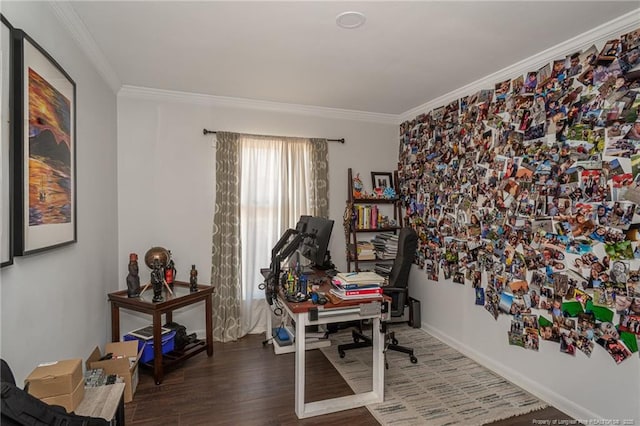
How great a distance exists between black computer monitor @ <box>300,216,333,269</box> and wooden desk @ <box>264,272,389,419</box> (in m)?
0.32

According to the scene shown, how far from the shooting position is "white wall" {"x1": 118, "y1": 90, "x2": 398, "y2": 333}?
3219mm

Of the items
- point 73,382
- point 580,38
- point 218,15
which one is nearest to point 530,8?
point 580,38

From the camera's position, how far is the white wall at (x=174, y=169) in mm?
3219

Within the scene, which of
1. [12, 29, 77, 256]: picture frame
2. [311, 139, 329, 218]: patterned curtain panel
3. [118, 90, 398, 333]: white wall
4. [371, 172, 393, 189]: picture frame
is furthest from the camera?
[371, 172, 393, 189]: picture frame

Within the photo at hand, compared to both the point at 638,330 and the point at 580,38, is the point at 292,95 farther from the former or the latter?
the point at 638,330

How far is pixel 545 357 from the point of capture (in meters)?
2.40

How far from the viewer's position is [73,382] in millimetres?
1396

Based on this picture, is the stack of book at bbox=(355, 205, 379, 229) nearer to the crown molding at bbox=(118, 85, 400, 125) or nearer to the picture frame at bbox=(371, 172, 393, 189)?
the picture frame at bbox=(371, 172, 393, 189)

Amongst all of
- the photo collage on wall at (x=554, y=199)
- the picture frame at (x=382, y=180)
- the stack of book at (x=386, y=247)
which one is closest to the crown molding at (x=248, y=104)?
the picture frame at (x=382, y=180)

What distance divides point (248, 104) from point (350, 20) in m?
1.91

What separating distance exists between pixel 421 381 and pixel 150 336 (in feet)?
7.97

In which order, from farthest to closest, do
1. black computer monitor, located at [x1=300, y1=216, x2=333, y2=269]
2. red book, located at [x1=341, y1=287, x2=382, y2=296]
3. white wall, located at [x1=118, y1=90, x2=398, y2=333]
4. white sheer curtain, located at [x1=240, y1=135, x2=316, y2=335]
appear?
white sheer curtain, located at [x1=240, y1=135, x2=316, y2=335], white wall, located at [x1=118, y1=90, x2=398, y2=333], black computer monitor, located at [x1=300, y1=216, x2=333, y2=269], red book, located at [x1=341, y1=287, x2=382, y2=296]

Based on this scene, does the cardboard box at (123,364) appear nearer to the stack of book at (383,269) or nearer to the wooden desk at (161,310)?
the wooden desk at (161,310)

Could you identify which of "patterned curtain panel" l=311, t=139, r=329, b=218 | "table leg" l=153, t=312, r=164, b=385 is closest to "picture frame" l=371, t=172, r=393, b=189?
"patterned curtain panel" l=311, t=139, r=329, b=218
